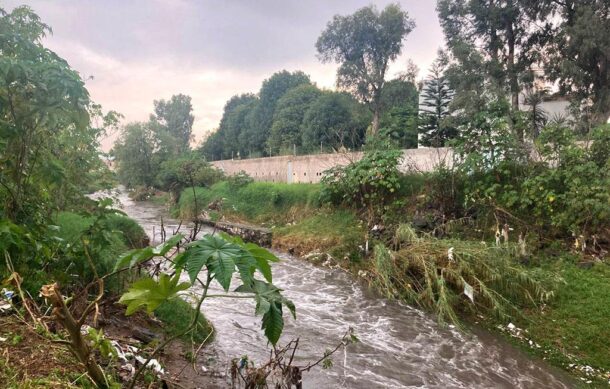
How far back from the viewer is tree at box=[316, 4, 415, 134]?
20766mm

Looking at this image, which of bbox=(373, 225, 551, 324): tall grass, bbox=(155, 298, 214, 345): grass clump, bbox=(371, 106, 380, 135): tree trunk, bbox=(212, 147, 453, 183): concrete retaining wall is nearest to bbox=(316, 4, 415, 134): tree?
bbox=(371, 106, 380, 135): tree trunk

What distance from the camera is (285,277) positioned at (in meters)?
8.26

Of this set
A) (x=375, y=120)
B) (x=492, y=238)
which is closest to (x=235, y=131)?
(x=375, y=120)

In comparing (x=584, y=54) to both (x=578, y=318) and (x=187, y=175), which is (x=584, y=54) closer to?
(x=578, y=318)

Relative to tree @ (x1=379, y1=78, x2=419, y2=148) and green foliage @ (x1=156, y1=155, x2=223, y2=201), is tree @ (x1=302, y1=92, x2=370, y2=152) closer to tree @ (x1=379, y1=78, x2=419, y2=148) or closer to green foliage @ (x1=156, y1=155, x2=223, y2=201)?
tree @ (x1=379, y1=78, x2=419, y2=148)

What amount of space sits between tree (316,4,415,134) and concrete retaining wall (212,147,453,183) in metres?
5.46

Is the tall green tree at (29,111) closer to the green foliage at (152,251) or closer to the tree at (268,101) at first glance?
the green foliage at (152,251)

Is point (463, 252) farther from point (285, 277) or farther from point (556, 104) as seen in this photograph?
point (556, 104)

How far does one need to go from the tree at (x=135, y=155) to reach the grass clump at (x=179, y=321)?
1009 inches

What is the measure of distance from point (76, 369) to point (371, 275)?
5880 millimetres

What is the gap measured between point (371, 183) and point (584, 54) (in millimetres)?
7988

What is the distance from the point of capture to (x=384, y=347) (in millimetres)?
5078

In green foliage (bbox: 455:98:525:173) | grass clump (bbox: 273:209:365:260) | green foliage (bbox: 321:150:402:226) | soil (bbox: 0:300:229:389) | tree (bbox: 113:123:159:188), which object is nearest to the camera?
soil (bbox: 0:300:229:389)

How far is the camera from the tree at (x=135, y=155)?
28.6m
